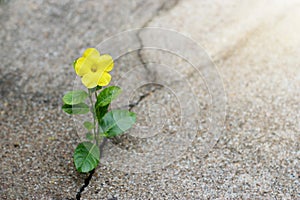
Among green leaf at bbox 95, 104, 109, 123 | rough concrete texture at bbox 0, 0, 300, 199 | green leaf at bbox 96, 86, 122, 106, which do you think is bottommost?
rough concrete texture at bbox 0, 0, 300, 199

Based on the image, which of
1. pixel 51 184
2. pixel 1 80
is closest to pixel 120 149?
pixel 51 184

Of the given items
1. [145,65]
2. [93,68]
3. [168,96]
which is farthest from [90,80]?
[145,65]

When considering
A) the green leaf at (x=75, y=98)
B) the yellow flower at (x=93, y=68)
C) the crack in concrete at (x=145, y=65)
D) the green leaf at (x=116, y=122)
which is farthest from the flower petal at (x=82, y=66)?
the crack in concrete at (x=145, y=65)

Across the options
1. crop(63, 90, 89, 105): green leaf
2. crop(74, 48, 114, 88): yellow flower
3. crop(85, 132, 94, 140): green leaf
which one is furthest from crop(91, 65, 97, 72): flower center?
crop(85, 132, 94, 140): green leaf

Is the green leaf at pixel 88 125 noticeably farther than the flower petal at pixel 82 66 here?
Yes

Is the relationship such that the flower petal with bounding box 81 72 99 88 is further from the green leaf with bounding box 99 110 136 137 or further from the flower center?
the green leaf with bounding box 99 110 136 137

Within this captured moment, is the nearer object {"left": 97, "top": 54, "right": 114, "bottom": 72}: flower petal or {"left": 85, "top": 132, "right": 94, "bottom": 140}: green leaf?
{"left": 97, "top": 54, "right": 114, "bottom": 72}: flower petal

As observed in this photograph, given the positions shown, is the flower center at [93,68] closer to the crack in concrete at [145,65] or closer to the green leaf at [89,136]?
the green leaf at [89,136]
